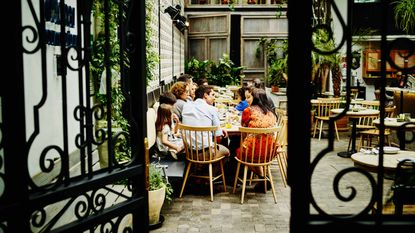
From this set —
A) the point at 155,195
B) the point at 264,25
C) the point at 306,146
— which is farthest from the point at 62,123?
the point at 264,25

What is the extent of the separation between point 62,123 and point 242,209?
3.15 metres

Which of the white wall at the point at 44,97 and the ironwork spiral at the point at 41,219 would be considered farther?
the white wall at the point at 44,97

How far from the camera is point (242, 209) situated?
5.41 m

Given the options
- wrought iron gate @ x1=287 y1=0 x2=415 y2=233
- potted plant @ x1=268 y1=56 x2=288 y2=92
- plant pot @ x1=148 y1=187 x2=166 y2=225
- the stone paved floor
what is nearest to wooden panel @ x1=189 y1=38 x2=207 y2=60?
potted plant @ x1=268 y1=56 x2=288 y2=92

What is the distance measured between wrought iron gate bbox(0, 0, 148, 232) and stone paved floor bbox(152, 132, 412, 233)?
1.18m

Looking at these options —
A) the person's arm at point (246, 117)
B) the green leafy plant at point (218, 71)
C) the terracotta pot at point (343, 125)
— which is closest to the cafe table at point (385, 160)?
the person's arm at point (246, 117)

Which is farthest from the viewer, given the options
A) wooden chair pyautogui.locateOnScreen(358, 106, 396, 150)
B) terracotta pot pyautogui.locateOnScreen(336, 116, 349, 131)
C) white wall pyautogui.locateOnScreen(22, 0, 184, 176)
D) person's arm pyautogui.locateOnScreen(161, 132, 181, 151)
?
terracotta pot pyautogui.locateOnScreen(336, 116, 349, 131)

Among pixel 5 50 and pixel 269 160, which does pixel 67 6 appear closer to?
pixel 5 50

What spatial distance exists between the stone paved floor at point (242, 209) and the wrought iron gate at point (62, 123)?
1.18 m

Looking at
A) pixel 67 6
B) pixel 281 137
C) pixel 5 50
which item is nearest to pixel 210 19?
pixel 281 137

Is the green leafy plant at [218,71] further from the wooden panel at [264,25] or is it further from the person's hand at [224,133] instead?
the person's hand at [224,133]

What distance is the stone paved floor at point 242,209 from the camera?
15.8 ft

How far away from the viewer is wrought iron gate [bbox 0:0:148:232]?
1837 mm

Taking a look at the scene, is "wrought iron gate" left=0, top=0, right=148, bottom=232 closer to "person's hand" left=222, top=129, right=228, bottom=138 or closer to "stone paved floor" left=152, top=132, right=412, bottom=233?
"stone paved floor" left=152, top=132, right=412, bottom=233
